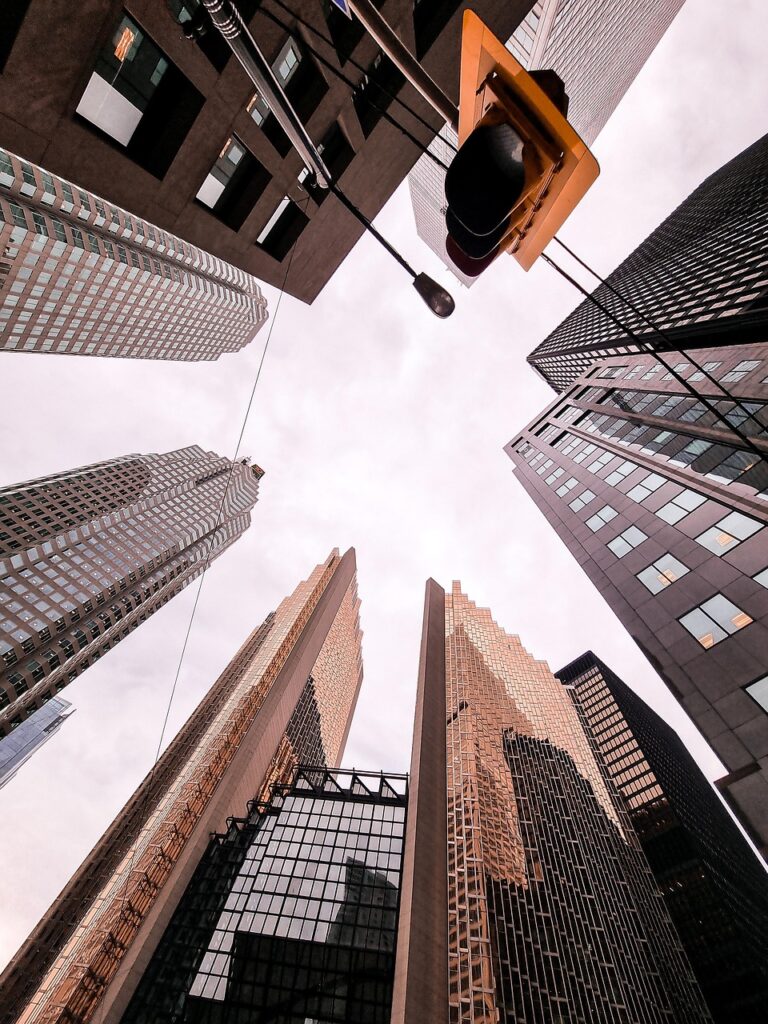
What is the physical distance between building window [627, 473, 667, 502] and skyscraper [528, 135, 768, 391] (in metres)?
7.99

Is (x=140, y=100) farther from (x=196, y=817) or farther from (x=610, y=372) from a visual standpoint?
(x=196, y=817)

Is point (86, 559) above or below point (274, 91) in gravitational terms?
above

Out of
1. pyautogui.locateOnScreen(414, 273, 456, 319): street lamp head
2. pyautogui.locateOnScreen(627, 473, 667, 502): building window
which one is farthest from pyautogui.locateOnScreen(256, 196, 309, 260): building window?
pyautogui.locateOnScreen(627, 473, 667, 502): building window

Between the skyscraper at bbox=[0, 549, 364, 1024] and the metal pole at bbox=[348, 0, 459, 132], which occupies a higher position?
the skyscraper at bbox=[0, 549, 364, 1024]

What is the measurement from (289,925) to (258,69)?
54.4m

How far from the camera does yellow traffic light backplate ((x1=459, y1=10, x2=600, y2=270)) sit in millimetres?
3076

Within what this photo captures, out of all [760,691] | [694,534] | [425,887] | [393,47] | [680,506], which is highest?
[680,506]

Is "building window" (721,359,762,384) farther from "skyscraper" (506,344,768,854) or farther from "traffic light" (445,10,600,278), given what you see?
"traffic light" (445,10,600,278)

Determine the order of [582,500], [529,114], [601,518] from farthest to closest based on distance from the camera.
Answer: [582,500], [601,518], [529,114]

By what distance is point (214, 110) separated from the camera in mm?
9891

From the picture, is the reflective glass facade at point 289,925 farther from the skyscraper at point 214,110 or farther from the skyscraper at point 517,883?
the skyscraper at point 214,110

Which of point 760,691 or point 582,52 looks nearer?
point 760,691

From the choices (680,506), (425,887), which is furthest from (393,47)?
(425,887)

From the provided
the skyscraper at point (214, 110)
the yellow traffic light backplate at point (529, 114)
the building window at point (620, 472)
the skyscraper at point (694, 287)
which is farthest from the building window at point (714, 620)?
the yellow traffic light backplate at point (529, 114)
